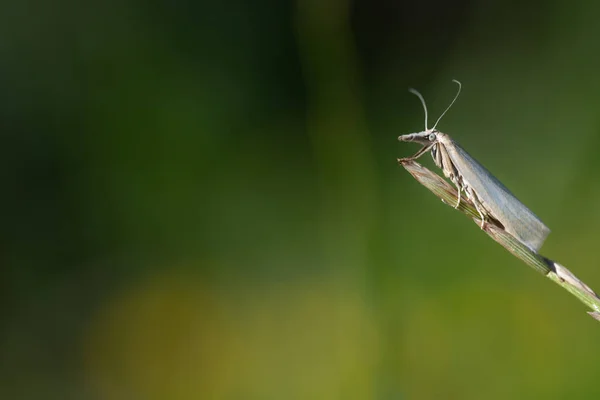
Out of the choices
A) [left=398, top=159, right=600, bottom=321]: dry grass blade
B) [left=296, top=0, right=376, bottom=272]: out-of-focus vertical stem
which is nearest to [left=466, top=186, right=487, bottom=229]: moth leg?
[left=398, top=159, right=600, bottom=321]: dry grass blade

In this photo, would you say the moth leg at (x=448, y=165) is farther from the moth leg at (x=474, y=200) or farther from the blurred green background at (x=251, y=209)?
the blurred green background at (x=251, y=209)

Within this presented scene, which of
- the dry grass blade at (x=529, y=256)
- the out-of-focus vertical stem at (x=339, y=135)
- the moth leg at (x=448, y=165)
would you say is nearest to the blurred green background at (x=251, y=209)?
the out-of-focus vertical stem at (x=339, y=135)

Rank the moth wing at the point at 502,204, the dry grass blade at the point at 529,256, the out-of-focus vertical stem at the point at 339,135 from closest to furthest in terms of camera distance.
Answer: the dry grass blade at the point at 529,256, the moth wing at the point at 502,204, the out-of-focus vertical stem at the point at 339,135

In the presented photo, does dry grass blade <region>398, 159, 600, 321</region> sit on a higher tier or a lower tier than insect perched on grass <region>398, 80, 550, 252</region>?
lower

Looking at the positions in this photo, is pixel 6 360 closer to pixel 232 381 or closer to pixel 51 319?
pixel 51 319

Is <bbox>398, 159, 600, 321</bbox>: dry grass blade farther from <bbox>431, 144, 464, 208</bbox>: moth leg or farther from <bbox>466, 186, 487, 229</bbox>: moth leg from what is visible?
<bbox>431, 144, 464, 208</bbox>: moth leg

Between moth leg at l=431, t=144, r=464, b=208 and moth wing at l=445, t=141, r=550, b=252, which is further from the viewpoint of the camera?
moth leg at l=431, t=144, r=464, b=208

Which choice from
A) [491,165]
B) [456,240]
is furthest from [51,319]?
[491,165]
